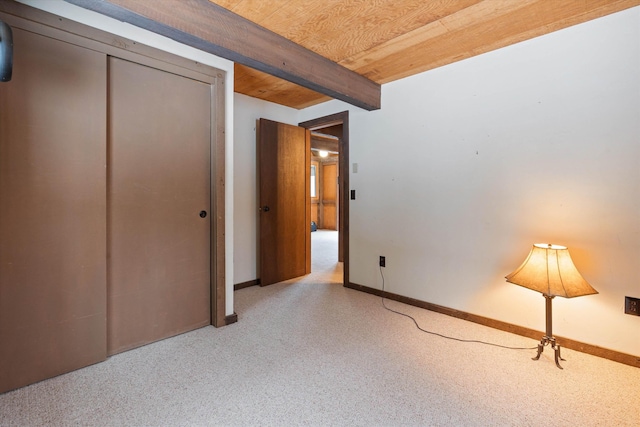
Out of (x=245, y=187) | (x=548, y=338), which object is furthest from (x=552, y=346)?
(x=245, y=187)

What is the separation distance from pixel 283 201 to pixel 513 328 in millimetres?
2509

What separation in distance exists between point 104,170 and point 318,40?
1.62 meters

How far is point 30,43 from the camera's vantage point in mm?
1537

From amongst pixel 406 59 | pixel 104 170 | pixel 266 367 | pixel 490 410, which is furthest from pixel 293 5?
pixel 490 410

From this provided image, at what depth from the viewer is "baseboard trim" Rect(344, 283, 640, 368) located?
1848 mm

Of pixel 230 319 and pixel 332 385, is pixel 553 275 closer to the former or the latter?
pixel 332 385

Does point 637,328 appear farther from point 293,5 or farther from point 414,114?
point 293,5

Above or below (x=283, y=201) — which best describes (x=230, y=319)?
below

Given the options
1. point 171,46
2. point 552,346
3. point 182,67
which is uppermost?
point 171,46

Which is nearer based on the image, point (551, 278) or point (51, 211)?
point (51, 211)

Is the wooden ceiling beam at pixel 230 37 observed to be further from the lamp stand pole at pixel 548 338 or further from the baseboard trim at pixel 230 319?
the lamp stand pole at pixel 548 338

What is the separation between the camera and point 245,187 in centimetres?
341

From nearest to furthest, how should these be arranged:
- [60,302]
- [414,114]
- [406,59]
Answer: [60,302], [406,59], [414,114]

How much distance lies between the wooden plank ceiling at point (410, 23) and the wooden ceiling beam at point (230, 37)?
60 millimetres
